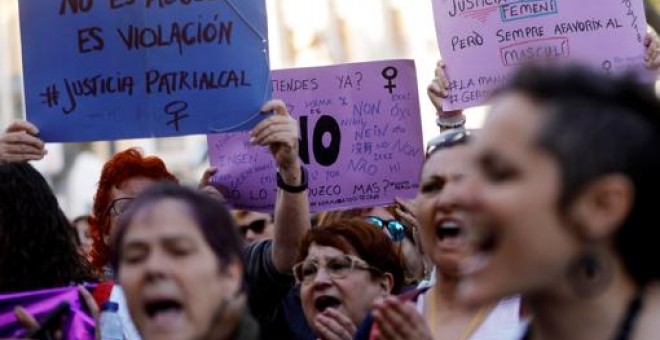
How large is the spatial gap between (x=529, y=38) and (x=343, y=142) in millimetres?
836

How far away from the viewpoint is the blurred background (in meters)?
28.6

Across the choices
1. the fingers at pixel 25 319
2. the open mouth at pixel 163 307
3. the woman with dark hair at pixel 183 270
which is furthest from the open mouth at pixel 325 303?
the open mouth at pixel 163 307

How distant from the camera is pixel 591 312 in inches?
116

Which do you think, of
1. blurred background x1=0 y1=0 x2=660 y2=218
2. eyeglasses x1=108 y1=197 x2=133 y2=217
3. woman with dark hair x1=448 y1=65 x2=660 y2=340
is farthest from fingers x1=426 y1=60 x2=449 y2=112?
blurred background x1=0 y1=0 x2=660 y2=218

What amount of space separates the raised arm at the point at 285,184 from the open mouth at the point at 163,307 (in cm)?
202

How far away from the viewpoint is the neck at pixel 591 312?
2.94 meters

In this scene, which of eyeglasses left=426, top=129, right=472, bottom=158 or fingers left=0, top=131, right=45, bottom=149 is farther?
fingers left=0, top=131, right=45, bottom=149

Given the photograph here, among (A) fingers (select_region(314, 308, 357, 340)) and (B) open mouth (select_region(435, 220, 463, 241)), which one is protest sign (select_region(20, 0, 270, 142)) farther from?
(B) open mouth (select_region(435, 220, 463, 241))

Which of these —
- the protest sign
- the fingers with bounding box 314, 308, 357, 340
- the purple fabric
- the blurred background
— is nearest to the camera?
the purple fabric

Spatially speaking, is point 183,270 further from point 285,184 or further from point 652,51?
point 652,51

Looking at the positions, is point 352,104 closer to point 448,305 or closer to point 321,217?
point 321,217

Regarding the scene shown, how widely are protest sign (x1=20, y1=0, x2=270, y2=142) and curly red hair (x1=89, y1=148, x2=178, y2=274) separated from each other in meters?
0.26

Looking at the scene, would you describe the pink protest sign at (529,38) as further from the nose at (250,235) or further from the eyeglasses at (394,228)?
the nose at (250,235)

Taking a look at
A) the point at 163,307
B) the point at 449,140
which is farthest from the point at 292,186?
the point at 163,307
